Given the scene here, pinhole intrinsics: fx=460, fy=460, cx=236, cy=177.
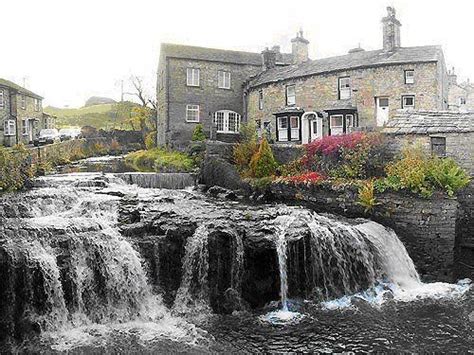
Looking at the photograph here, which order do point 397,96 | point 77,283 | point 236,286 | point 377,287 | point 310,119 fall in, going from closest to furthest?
1. point 77,283
2. point 236,286
3. point 377,287
4. point 397,96
5. point 310,119

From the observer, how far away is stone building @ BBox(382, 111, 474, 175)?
1991 cm

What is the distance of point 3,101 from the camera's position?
44.4 m

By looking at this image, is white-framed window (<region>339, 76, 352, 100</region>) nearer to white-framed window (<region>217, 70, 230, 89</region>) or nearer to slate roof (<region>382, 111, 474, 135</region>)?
white-framed window (<region>217, 70, 230, 89</region>)

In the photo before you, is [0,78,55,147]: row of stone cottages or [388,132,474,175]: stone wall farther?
[0,78,55,147]: row of stone cottages

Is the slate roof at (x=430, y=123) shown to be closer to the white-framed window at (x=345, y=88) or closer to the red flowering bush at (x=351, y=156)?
the red flowering bush at (x=351, y=156)

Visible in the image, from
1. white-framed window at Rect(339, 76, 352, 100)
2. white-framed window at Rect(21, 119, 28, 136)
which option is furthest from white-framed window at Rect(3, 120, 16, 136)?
white-framed window at Rect(339, 76, 352, 100)

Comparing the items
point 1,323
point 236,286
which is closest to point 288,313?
point 236,286

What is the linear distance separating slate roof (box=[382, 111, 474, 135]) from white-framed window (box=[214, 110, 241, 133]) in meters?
23.2

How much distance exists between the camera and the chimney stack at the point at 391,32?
34.2 metres

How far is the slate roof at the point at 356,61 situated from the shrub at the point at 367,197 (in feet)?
54.1

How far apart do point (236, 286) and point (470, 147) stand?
12.2 metres

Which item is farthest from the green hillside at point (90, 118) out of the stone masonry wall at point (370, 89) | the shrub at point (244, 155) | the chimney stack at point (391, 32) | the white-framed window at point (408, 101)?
the white-framed window at point (408, 101)

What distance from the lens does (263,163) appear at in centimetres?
2555

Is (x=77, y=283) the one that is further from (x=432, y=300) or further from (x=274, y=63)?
(x=274, y=63)
